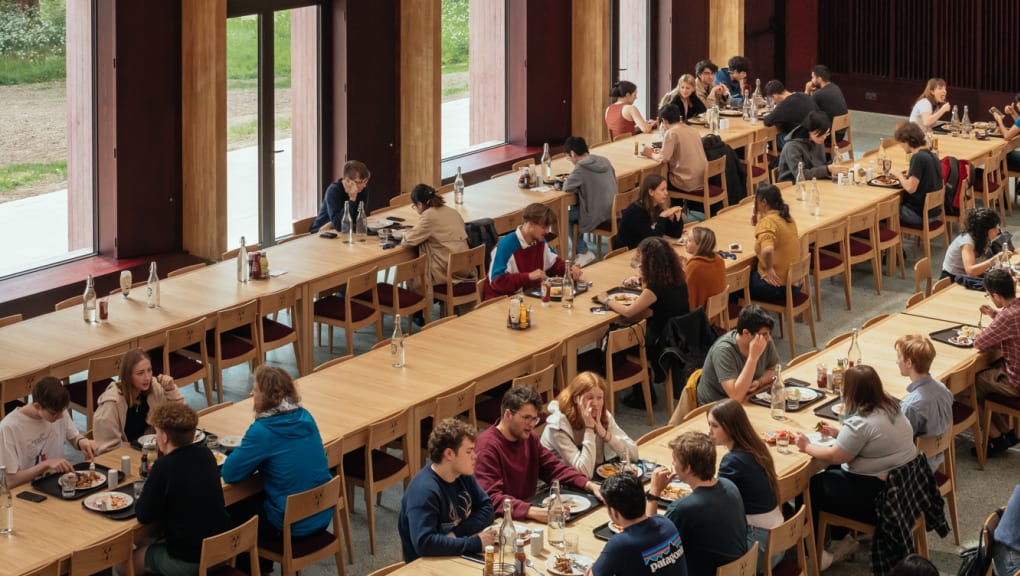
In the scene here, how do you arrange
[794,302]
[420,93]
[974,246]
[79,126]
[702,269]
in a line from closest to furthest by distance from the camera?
1. [702,269]
2. [974,246]
3. [794,302]
4. [79,126]
5. [420,93]

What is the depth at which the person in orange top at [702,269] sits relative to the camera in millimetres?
10266

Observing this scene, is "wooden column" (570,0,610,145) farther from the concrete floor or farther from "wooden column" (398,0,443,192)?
the concrete floor

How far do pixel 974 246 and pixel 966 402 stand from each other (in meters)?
1.97

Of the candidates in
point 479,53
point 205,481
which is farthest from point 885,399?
point 479,53

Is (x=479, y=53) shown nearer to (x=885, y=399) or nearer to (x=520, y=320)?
(x=520, y=320)

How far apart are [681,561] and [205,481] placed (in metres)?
2.34

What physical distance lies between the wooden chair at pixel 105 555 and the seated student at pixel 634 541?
89.2 inches

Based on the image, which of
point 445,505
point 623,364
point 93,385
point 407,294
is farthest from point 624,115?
point 445,505

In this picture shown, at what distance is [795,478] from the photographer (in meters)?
7.56

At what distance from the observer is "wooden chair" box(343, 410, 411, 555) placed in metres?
8.21

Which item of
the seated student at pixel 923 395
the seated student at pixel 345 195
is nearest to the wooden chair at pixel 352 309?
the seated student at pixel 345 195

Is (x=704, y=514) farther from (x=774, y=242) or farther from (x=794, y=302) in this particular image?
(x=794, y=302)

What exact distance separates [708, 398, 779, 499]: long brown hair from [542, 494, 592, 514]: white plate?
2.51ft

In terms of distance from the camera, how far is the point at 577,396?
25.6ft
